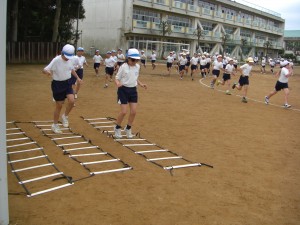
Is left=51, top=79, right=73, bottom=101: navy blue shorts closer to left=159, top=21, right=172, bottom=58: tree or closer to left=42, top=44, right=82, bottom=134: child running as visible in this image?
left=42, top=44, right=82, bottom=134: child running

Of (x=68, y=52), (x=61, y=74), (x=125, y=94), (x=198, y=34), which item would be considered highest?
(x=198, y=34)

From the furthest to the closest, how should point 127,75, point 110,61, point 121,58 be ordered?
1. point 121,58
2. point 110,61
3. point 127,75

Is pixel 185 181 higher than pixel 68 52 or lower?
lower

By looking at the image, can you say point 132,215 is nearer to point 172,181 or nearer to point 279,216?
point 172,181

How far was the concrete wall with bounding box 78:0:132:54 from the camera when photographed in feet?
128

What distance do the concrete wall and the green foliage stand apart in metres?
9.87

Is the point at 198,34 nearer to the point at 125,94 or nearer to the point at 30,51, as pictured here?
the point at 30,51

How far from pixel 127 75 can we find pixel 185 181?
2.72m

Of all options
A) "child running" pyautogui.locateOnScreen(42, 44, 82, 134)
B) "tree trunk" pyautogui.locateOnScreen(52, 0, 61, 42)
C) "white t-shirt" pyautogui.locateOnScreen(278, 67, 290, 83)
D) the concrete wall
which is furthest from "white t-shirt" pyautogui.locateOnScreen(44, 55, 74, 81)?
the concrete wall

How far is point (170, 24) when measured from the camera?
44.0m

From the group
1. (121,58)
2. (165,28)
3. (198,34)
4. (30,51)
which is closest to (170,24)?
(165,28)

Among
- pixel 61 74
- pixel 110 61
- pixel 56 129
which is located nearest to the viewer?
pixel 61 74

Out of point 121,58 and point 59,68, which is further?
point 121,58

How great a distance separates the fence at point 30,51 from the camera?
79.1 feet
